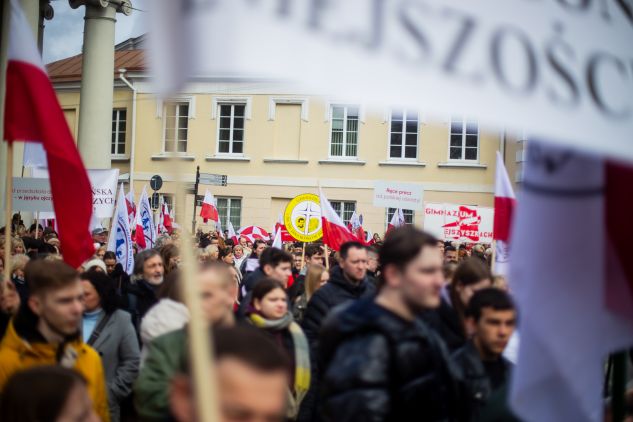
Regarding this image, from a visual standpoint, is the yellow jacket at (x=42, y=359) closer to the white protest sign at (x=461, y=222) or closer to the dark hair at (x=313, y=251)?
the dark hair at (x=313, y=251)

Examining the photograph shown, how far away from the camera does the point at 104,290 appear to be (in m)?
5.51

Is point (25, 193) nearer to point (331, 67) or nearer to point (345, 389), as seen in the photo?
point (345, 389)

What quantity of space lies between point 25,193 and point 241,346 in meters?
9.51

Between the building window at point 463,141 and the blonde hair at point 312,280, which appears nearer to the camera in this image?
the blonde hair at point 312,280

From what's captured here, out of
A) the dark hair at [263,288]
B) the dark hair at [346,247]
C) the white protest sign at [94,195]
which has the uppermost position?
the white protest sign at [94,195]

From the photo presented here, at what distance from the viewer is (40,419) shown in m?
2.57

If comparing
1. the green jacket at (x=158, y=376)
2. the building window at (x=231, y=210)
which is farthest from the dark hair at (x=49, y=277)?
the building window at (x=231, y=210)

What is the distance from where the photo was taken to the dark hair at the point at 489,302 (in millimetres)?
4051

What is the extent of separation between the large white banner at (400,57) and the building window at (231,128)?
3287 cm

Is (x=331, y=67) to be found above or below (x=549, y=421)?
above

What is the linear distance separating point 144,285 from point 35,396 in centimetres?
420

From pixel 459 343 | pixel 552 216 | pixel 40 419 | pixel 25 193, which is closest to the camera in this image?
pixel 552 216

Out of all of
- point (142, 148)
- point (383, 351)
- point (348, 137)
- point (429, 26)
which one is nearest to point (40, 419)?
point (383, 351)

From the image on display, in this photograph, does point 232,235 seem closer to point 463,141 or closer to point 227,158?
point 227,158
